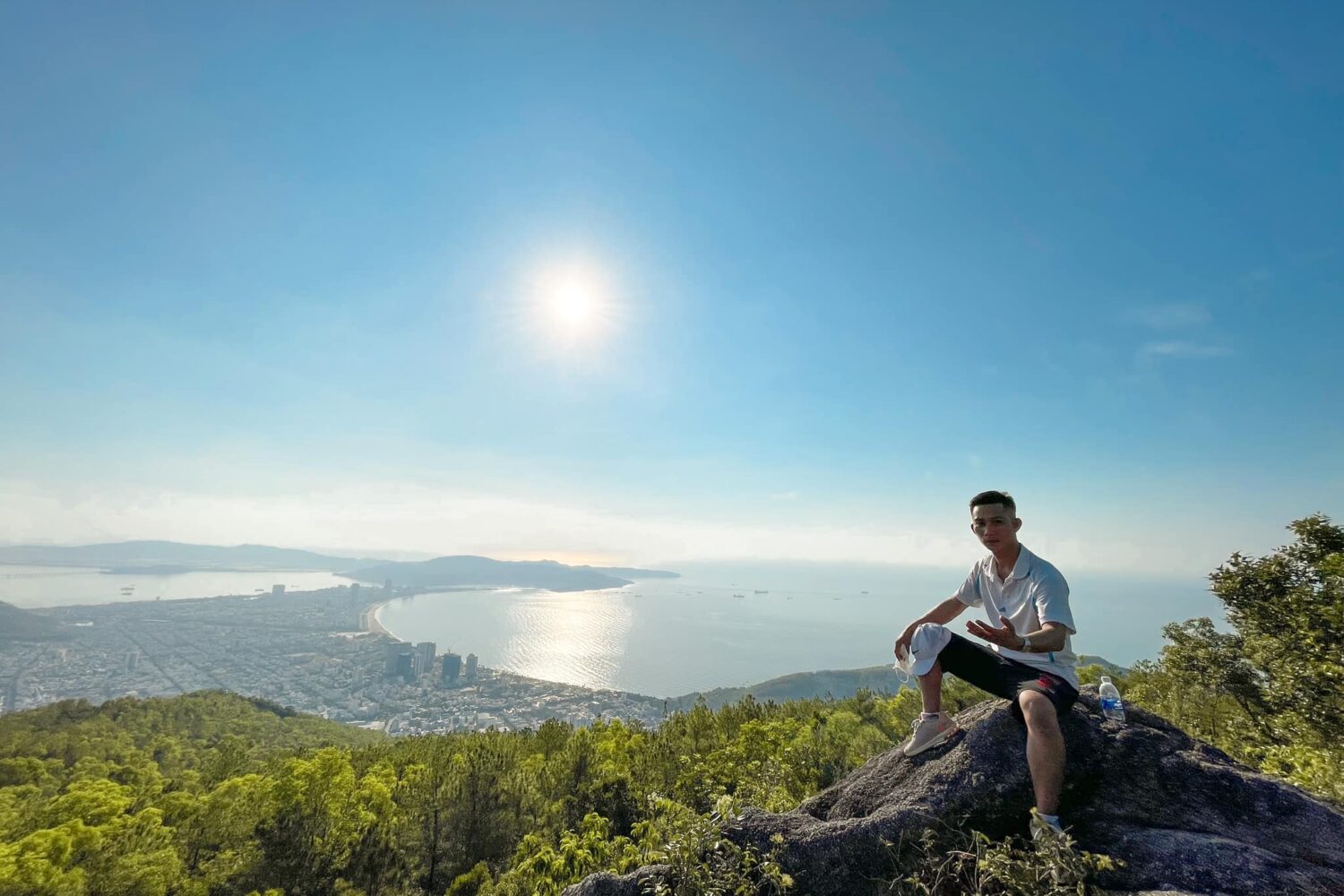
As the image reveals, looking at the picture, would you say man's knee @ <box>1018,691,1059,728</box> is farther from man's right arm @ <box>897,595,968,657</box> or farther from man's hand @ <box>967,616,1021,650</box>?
man's right arm @ <box>897,595,968,657</box>

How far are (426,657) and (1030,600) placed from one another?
457 ft

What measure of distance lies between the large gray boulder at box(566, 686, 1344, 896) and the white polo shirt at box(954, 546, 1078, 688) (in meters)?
0.56

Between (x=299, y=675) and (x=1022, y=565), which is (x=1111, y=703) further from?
(x=299, y=675)

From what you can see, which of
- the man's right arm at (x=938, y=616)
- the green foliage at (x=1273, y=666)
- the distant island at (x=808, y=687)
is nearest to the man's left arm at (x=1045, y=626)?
the man's right arm at (x=938, y=616)

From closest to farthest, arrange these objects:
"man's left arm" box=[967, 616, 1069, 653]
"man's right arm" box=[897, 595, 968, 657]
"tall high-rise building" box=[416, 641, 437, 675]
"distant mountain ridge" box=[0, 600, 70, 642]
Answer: "man's left arm" box=[967, 616, 1069, 653] < "man's right arm" box=[897, 595, 968, 657] < "tall high-rise building" box=[416, 641, 437, 675] < "distant mountain ridge" box=[0, 600, 70, 642]

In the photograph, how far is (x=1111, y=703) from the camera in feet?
13.5

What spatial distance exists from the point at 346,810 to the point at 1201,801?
1812 cm

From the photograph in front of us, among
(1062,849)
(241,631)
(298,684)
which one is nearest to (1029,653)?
(1062,849)

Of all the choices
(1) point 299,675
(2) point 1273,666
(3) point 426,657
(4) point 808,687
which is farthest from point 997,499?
(1) point 299,675

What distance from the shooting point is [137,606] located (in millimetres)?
188375

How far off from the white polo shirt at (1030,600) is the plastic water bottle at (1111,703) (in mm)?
561

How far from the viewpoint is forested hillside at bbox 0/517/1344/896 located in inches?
401

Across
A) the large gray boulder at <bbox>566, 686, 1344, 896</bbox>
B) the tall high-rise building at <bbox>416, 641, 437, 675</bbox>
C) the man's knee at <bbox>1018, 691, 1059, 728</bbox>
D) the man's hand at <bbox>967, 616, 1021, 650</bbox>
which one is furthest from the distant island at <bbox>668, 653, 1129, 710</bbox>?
the man's knee at <bbox>1018, 691, 1059, 728</bbox>

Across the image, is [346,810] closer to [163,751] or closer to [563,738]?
[563,738]
